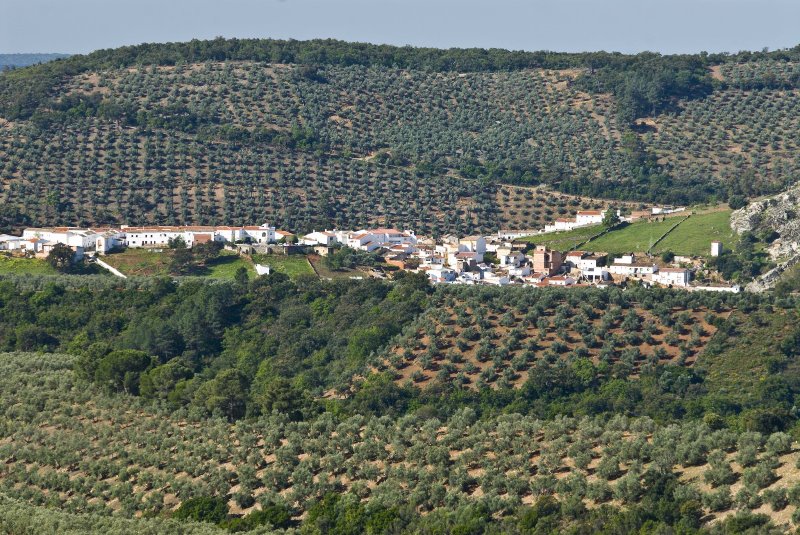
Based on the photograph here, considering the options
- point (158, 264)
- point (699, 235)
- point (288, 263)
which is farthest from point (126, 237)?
point (699, 235)

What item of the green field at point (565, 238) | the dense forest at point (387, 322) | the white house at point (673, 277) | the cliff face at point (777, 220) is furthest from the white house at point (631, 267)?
the cliff face at point (777, 220)

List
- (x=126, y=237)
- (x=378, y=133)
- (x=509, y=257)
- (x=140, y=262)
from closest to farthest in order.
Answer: (x=140, y=262) → (x=509, y=257) → (x=126, y=237) → (x=378, y=133)

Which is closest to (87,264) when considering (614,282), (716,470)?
(614,282)

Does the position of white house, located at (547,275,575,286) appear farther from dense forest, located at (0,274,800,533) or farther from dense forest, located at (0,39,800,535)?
dense forest, located at (0,274,800,533)

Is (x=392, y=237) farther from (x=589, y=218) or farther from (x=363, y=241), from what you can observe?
(x=589, y=218)

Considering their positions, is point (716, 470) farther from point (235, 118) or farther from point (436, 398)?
point (235, 118)

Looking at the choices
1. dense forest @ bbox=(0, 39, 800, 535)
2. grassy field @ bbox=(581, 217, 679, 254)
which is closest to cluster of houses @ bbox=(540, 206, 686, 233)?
grassy field @ bbox=(581, 217, 679, 254)
